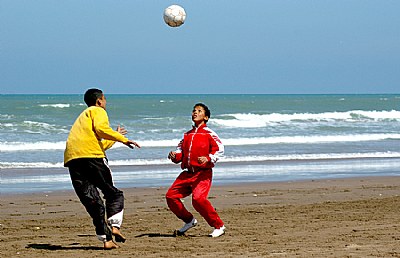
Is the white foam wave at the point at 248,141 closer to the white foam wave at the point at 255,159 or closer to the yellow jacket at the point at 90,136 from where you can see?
the white foam wave at the point at 255,159

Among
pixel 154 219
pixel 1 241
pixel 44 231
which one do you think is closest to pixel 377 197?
pixel 154 219

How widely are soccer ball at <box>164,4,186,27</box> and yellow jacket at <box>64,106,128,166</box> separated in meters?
4.55

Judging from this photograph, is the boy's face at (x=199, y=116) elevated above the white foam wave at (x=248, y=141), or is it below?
above

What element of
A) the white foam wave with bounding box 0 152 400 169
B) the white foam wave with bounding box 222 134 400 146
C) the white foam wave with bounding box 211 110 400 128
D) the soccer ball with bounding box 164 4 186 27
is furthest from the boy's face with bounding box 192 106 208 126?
the white foam wave with bounding box 211 110 400 128

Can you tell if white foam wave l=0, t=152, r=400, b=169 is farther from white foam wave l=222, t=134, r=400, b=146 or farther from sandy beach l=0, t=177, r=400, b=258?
sandy beach l=0, t=177, r=400, b=258

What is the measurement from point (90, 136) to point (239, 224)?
8.63 feet

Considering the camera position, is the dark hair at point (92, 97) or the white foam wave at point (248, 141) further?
the white foam wave at point (248, 141)

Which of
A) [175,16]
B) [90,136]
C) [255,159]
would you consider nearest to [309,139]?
[255,159]

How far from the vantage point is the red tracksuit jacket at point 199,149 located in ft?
25.1

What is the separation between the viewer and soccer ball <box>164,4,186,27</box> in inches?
443

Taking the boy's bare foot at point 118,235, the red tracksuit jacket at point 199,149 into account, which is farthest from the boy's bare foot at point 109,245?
the red tracksuit jacket at point 199,149

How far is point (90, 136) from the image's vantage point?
692cm

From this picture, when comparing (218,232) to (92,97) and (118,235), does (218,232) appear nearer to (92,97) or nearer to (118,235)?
(118,235)

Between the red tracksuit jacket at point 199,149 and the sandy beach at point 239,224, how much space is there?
0.78 meters
